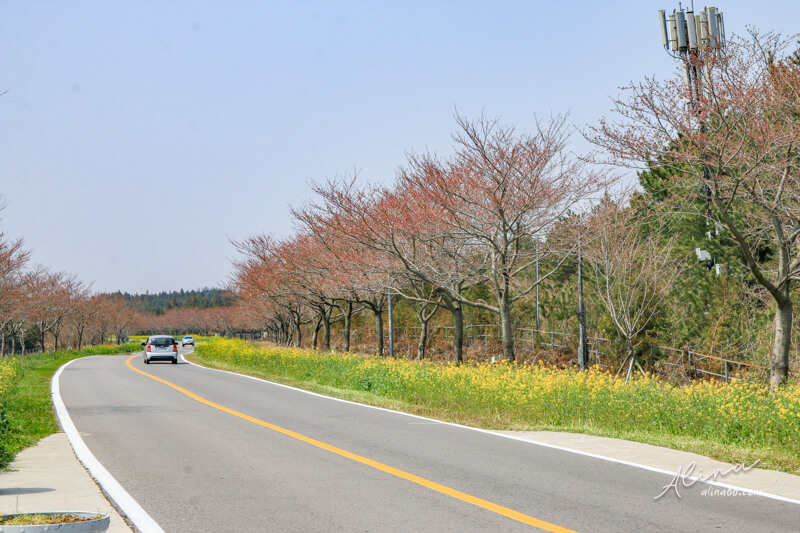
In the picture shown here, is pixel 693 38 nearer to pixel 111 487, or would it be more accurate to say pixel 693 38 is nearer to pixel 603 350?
pixel 603 350

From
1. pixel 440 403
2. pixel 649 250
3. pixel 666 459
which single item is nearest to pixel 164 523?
pixel 666 459

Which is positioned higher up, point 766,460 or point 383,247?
point 383,247

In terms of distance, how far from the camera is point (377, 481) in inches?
300

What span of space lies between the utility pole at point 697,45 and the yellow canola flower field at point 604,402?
11.9 feet

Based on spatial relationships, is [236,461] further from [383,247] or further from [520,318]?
[520,318]

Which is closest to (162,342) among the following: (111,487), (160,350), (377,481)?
(160,350)

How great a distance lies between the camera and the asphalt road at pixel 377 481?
5.96 m

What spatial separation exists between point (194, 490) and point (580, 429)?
6555mm

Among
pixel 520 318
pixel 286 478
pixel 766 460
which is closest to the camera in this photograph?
pixel 286 478

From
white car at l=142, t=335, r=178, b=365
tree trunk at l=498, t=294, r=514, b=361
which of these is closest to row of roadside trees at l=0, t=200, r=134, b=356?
white car at l=142, t=335, r=178, b=365

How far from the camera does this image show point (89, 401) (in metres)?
17.6

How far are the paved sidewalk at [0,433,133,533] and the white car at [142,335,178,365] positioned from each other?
1221 inches

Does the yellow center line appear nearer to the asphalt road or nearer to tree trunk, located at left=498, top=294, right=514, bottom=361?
the asphalt road

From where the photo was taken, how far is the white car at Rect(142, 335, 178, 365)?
39.7m
